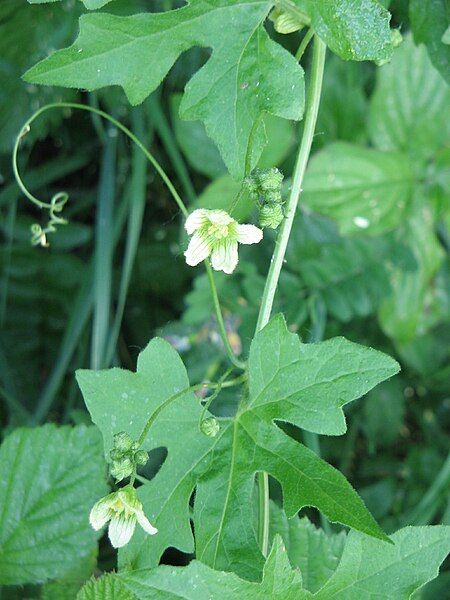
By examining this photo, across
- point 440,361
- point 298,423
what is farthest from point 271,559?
point 440,361

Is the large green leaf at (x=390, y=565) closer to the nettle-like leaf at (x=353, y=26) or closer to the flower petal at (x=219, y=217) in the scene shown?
the flower petal at (x=219, y=217)

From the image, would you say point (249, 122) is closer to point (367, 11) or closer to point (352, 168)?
point (367, 11)

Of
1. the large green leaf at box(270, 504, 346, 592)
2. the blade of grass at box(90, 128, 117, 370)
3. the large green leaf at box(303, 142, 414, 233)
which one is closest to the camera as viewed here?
the large green leaf at box(270, 504, 346, 592)

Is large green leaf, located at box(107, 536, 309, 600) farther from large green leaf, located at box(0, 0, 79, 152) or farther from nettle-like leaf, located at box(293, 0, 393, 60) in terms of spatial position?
large green leaf, located at box(0, 0, 79, 152)

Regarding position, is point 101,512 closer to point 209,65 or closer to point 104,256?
point 209,65

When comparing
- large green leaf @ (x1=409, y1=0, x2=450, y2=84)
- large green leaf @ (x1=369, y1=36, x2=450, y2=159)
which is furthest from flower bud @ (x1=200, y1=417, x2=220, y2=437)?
large green leaf @ (x1=369, y1=36, x2=450, y2=159)

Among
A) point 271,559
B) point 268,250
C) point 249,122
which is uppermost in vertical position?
point 249,122
